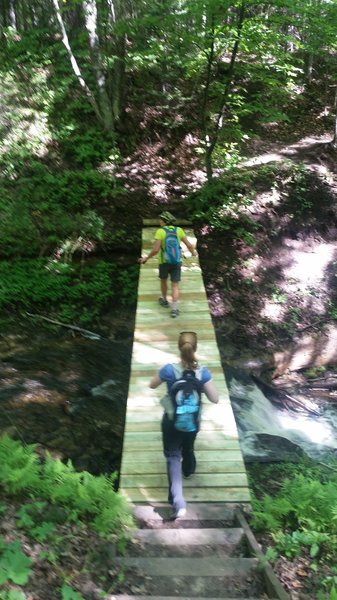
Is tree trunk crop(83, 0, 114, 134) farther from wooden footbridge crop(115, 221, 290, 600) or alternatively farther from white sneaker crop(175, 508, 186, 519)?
white sneaker crop(175, 508, 186, 519)

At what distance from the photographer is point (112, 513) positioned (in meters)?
3.97

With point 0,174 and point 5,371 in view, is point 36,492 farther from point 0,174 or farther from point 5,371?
point 0,174

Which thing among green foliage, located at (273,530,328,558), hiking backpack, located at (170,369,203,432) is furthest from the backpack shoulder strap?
green foliage, located at (273,530,328,558)

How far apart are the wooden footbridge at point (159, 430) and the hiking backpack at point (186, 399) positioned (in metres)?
1.11

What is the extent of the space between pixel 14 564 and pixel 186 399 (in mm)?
1885

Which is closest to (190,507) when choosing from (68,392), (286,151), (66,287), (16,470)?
(16,470)

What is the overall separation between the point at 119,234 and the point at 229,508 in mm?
8093

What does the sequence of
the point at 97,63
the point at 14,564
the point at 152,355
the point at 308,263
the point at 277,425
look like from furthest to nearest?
1. the point at 97,63
2. the point at 308,263
3. the point at 277,425
4. the point at 152,355
5. the point at 14,564

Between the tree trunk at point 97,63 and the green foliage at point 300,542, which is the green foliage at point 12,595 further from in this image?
the tree trunk at point 97,63

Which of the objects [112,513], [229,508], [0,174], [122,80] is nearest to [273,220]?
[122,80]

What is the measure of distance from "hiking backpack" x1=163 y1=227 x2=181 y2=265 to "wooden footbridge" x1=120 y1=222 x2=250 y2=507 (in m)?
1.07

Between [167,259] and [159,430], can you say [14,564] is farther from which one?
[167,259]

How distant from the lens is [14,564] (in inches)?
116

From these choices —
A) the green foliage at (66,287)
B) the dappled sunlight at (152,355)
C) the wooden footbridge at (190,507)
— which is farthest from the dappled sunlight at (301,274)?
the dappled sunlight at (152,355)
